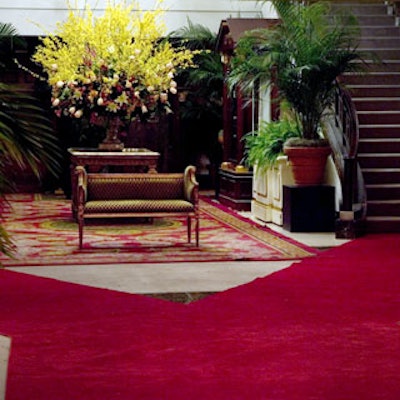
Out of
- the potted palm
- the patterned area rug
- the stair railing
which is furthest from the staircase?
the patterned area rug

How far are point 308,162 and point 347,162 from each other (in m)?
0.58

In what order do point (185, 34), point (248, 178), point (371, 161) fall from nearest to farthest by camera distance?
point (371, 161) < point (248, 178) < point (185, 34)

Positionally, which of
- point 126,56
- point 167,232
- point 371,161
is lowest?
point 167,232

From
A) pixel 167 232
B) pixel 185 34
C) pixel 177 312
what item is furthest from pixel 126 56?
pixel 177 312

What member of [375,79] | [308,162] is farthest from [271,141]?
[375,79]

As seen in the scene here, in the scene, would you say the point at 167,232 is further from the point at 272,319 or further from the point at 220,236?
the point at 272,319

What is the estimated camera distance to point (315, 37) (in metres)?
10.3

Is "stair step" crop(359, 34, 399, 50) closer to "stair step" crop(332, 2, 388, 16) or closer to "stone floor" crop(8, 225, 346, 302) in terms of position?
"stair step" crop(332, 2, 388, 16)

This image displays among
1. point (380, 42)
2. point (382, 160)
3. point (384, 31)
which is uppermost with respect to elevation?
point (384, 31)

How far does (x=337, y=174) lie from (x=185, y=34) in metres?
5.66

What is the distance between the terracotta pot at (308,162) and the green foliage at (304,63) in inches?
9.0

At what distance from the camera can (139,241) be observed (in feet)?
31.6

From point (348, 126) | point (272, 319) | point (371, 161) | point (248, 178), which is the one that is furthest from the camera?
point (248, 178)

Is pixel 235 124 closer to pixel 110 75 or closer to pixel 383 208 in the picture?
pixel 110 75
